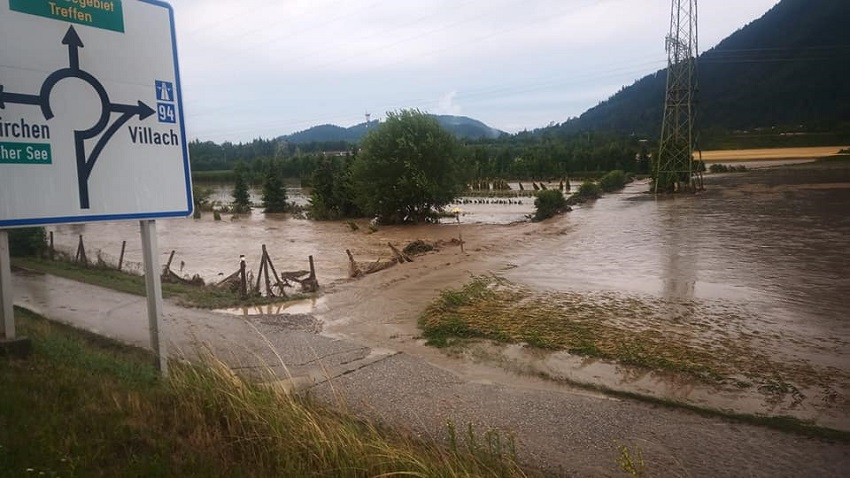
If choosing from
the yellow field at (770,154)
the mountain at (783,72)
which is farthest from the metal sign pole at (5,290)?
the mountain at (783,72)

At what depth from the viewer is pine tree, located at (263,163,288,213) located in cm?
5488

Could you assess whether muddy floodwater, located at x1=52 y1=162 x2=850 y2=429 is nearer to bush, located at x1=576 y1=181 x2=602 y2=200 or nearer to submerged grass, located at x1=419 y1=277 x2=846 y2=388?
submerged grass, located at x1=419 y1=277 x2=846 y2=388

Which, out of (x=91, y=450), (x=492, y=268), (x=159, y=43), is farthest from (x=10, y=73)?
(x=492, y=268)

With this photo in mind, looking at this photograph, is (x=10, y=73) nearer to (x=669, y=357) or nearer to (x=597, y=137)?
(x=669, y=357)

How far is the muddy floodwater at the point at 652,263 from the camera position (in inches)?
382

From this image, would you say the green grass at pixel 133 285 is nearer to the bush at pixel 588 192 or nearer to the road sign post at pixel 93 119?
the road sign post at pixel 93 119

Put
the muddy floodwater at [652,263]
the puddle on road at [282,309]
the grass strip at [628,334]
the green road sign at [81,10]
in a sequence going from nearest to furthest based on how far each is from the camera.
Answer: the green road sign at [81,10] → the grass strip at [628,334] → the muddy floodwater at [652,263] → the puddle on road at [282,309]

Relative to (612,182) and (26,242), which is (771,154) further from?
(26,242)

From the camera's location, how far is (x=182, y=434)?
455 cm

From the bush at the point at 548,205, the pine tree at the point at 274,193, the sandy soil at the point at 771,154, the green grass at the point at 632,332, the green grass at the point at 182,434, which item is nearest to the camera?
the green grass at the point at 182,434

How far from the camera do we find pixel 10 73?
5.39 m

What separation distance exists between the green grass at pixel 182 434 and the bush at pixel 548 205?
115ft

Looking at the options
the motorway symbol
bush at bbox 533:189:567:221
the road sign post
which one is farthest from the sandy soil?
the motorway symbol

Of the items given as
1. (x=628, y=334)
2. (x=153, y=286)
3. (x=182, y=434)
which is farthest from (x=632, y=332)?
(x=182, y=434)
